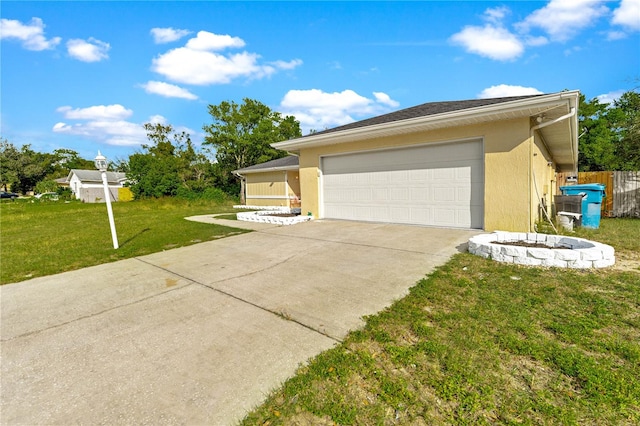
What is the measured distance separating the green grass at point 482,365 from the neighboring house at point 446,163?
3.47m

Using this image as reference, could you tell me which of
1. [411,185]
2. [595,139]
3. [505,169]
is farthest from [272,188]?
[595,139]

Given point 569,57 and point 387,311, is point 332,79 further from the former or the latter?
point 387,311

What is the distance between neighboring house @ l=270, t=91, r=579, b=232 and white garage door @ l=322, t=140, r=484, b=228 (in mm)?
24

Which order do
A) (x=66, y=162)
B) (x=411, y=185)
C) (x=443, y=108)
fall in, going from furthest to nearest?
(x=66, y=162), (x=411, y=185), (x=443, y=108)

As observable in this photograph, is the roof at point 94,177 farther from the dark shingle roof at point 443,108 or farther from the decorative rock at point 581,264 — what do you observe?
the decorative rock at point 581,264

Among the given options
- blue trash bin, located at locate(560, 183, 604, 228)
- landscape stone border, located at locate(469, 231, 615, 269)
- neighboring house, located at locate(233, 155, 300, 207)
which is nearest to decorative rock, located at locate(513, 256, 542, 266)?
landscape stone border, located at locate(469, 231, 615, 269)

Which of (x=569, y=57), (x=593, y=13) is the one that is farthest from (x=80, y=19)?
(x=569, y=57)

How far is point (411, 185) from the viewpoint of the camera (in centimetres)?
790

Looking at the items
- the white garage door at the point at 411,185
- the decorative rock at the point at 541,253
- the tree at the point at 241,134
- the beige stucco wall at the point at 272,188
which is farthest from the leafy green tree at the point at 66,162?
the decorative rock at the point at 541,253

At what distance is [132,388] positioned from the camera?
6.44 ft

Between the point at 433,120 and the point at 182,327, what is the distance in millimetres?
6491

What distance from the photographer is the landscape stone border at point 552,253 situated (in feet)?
13.1

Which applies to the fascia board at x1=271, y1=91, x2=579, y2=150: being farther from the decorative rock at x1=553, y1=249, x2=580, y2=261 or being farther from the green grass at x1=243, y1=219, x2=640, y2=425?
the green grass at x1=243, y1=219, x2=640, y2=425

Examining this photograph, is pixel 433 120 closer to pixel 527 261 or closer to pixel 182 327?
pixel 527 261
